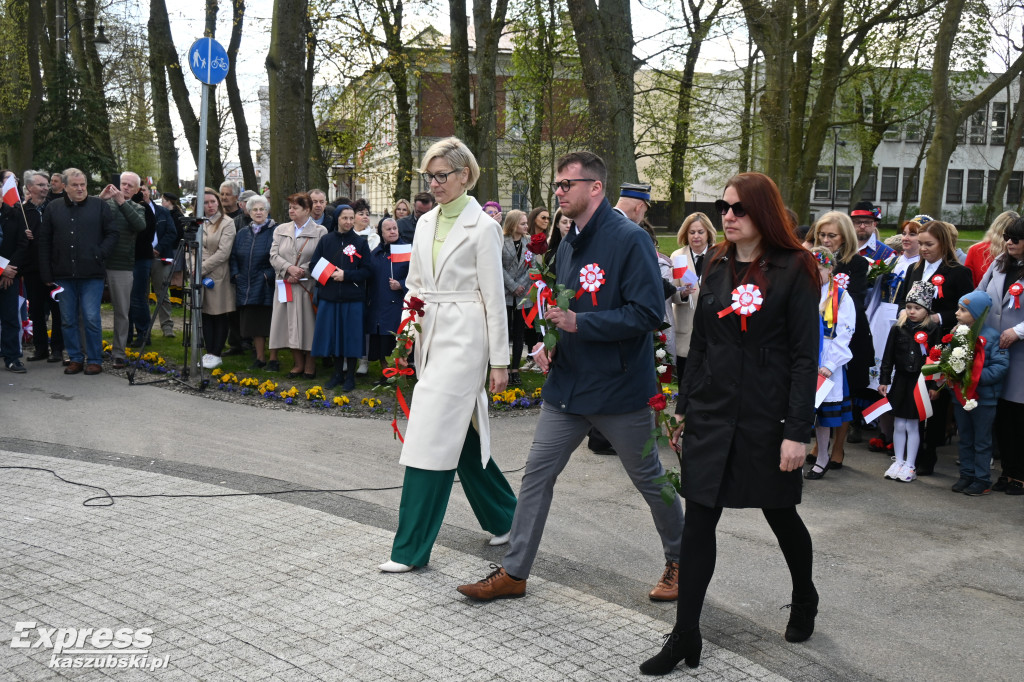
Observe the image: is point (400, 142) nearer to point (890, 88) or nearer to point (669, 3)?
point (669, 3)

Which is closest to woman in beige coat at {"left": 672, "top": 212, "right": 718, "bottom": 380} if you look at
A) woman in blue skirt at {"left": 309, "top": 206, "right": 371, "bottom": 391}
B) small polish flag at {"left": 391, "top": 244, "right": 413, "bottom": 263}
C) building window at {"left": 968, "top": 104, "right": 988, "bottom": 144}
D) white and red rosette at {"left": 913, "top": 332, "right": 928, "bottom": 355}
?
white and red rosette at {"left": 913, "top": 332, "right": 928, "bottom": 355}

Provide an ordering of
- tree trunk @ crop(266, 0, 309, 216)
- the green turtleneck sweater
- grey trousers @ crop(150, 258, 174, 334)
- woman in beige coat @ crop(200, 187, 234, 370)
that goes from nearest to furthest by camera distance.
A: the green turtleneck sweater, woman in beige coat @ crop(200, 187, 234, 370), tree trunk @ crop(266, 0, 309, 216), grey trousers @ crop(150, 258, 174, 334)

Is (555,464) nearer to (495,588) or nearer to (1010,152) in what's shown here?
(495,588)

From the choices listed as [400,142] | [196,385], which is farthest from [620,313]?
[400,142]

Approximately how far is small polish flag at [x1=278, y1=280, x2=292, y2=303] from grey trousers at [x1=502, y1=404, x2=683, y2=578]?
735 cm

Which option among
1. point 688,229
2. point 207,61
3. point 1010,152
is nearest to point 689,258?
point 688,229

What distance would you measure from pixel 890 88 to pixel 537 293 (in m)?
44.0

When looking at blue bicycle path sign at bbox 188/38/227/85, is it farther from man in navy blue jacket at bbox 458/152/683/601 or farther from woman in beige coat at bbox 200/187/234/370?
man in navy blue jacket at bbox 458/152/683/601

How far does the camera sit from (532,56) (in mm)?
26766

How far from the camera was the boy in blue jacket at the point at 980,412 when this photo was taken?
303 inches

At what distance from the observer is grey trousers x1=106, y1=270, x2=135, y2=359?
12.2 metres

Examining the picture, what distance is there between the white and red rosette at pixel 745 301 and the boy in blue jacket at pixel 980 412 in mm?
4439

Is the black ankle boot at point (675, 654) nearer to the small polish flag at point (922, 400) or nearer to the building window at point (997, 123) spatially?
the small polish flag at point (922, 400)

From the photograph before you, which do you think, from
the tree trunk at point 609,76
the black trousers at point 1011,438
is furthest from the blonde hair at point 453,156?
the tree trunk at point 609,76
